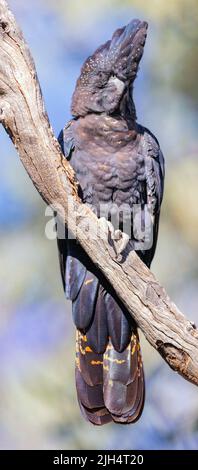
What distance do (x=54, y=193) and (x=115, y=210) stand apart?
0.55 meters

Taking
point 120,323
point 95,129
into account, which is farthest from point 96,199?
point 120,323

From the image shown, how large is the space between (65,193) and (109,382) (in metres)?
0.85

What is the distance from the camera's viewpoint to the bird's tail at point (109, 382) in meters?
2.68

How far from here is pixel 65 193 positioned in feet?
7.39

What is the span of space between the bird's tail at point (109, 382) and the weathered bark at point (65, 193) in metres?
0.53

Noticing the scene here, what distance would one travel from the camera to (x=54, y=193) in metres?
2.25

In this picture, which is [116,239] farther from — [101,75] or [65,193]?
[101,75]

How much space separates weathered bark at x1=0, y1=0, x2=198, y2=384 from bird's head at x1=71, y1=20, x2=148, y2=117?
1.94ft

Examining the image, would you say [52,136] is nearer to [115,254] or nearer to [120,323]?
[115,254]

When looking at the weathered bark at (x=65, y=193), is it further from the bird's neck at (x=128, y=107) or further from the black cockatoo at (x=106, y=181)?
the bird's neck at (x=128, y=107)

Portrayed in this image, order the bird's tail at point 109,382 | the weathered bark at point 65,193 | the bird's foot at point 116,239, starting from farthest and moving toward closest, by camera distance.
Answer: the bird's tail at point 109,382
the bird's foot at point 116,239
the weathered bark at point 65,193

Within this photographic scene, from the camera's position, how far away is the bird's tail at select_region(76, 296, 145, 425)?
268 cm

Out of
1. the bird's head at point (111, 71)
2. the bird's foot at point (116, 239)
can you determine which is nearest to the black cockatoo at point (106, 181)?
the bird's head at point (111, 71)

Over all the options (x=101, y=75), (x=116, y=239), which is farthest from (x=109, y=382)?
(x=101, y=75)
